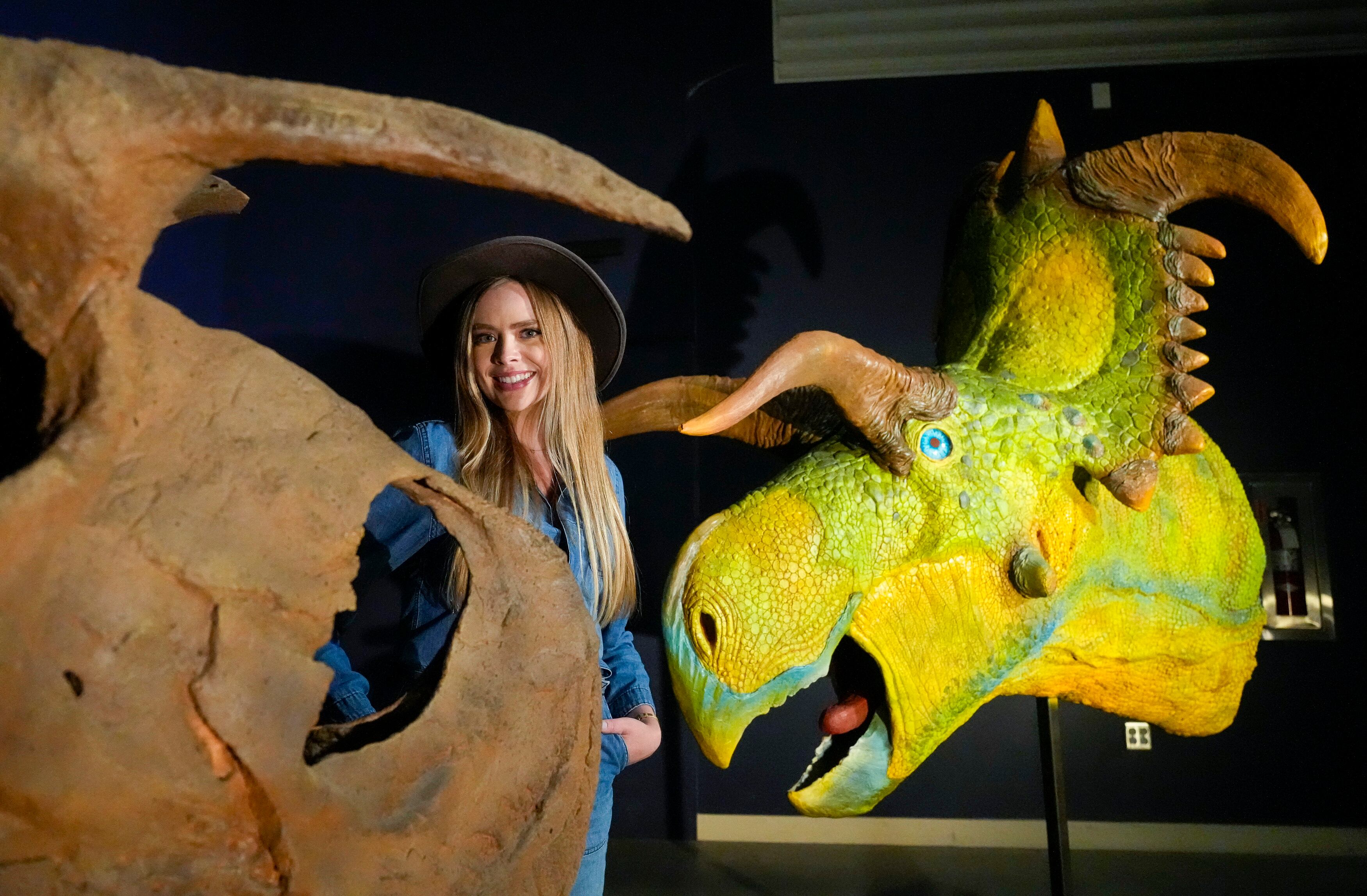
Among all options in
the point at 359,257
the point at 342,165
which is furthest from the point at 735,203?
the point at 342,165

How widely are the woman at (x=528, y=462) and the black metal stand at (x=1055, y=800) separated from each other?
98 centimetres

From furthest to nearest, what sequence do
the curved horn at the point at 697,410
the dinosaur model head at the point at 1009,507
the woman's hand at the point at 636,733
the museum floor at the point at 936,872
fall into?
the museum floor at the point at 936,872
the curved horn at the point at 697,410
the dinosaur model head at the point at 1009,507
the woman's hand at the point at 636,733

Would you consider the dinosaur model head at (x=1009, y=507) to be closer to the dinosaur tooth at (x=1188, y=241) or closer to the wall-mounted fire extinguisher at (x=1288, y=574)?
the dinosaur tooth at (x=1188, y=241)

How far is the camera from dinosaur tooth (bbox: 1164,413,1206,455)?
1705mm

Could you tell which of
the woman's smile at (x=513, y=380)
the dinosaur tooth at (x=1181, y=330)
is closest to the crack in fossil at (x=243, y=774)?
the woman's smile at (x=513, y=380)

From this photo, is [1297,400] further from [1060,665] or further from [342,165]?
[342,165]

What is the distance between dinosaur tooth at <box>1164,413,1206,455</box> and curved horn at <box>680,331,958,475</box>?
39 cm

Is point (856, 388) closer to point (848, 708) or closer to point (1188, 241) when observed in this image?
point (848, 708)

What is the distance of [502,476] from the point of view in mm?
1346

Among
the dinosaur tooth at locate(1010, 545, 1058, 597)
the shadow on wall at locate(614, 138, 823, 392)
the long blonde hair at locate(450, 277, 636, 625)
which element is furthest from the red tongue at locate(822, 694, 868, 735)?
the shadow on wall at locate(614, 138, 823, 392)

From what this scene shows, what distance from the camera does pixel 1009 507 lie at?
1.63 metres

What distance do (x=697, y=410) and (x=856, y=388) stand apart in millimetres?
427

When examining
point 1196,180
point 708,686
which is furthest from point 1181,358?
point 708,686

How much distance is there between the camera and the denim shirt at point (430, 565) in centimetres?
123
